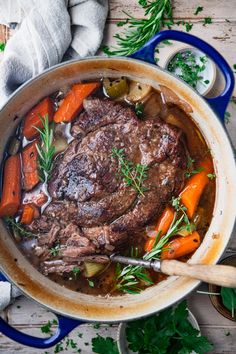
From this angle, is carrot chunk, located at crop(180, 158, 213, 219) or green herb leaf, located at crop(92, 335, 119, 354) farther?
green herb leaf, located at crop(92, 335, 119, 354)

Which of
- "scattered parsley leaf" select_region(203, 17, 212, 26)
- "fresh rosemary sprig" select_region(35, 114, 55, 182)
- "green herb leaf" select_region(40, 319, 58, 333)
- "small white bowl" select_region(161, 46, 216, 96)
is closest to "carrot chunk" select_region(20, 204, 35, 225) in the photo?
"fresh rosemary sprig" select_region(35, 114, 55, 182)

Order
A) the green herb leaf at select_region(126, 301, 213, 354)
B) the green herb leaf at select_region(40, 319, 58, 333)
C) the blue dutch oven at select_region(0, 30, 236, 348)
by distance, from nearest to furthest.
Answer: the blue dutch oven at select_region(0, 30, 236, 348) < the green herb leaf at select_region(126, 301, 213, 354) < the green herb leaf at select_region(40, 319, 58, 333)

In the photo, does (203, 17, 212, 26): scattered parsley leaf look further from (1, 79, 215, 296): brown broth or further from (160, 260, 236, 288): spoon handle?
(160, 260, 236, 288): spoon handle

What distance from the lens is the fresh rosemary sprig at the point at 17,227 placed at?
3.02 metres

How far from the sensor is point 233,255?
10.6 ft

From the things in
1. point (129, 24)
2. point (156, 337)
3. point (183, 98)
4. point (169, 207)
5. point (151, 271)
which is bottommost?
point (156, 337)

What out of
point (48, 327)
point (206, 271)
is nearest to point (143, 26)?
point (206, 271)

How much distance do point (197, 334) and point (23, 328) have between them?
1007 millimetres

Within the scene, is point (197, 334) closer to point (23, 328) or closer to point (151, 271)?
point (151, 271)

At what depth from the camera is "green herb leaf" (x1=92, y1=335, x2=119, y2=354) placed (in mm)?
3155

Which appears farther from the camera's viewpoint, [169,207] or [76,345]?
[76,345]

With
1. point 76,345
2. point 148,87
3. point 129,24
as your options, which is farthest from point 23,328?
point 129,24

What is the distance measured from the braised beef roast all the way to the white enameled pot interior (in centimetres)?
15

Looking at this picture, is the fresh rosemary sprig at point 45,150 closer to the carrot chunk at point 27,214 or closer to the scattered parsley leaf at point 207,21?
the carrot chunk at point 27,214
